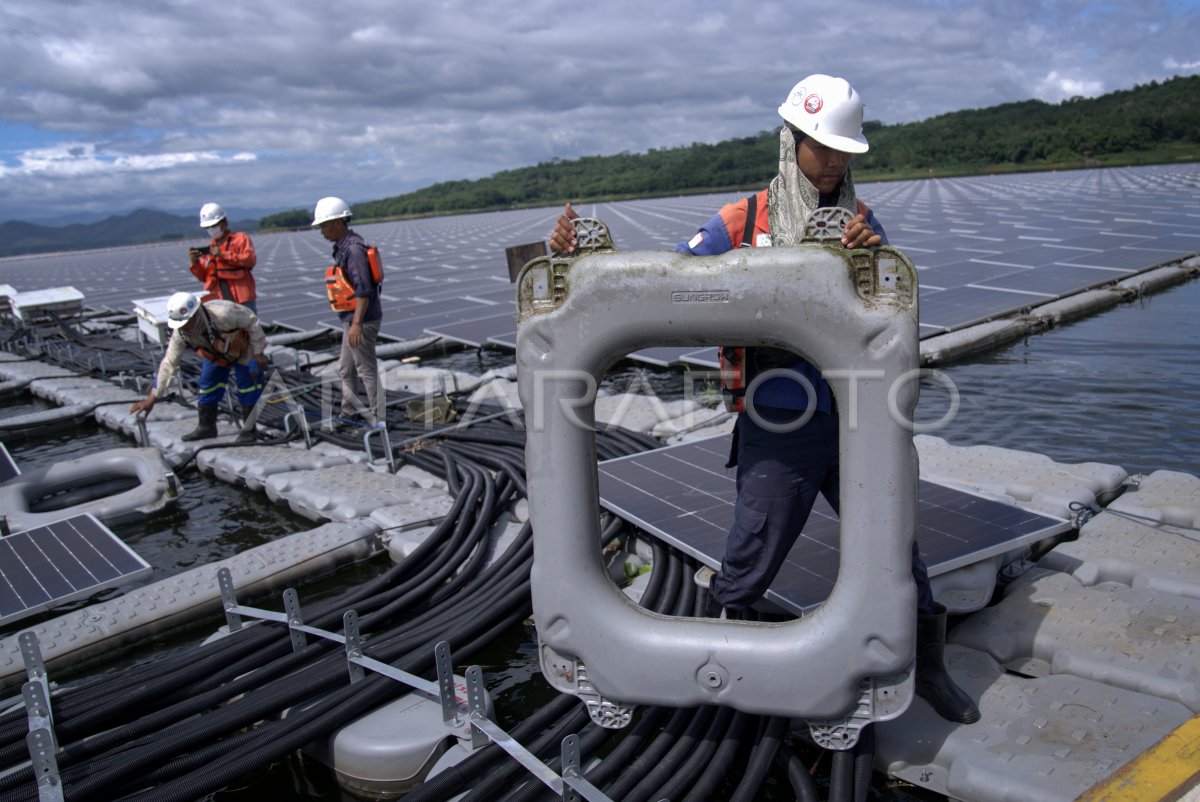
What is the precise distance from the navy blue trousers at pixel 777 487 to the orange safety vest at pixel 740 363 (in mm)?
65

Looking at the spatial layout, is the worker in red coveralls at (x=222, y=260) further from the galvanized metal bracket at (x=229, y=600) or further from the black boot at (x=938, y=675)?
the black boot at (x=938, y=675)

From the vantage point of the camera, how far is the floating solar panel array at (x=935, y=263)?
11.3 metres

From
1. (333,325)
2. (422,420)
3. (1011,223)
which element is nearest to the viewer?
(422,420)

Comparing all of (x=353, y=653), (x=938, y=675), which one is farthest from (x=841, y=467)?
(x=353, y=653)

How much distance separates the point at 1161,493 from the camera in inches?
173

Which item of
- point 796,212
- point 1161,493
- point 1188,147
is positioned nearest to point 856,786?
point 796,212

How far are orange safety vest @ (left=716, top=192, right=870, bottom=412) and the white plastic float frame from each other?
0.38m

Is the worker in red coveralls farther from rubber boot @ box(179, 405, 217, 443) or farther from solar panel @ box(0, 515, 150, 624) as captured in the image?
solar panel @ box(0, 515, 150, 624)

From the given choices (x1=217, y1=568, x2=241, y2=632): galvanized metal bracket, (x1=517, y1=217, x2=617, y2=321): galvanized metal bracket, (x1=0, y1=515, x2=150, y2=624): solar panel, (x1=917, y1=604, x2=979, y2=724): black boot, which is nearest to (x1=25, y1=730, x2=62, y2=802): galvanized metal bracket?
(x1=217, y1=568, x2=241, y2=632): galvanized metal bracket

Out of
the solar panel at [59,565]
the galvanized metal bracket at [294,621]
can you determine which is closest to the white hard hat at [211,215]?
the solar panel at [59,565]

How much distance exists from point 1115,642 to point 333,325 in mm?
12136

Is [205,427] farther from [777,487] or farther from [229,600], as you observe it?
[777,487]

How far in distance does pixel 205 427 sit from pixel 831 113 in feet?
22.3

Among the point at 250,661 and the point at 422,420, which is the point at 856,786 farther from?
the point at 422,420
